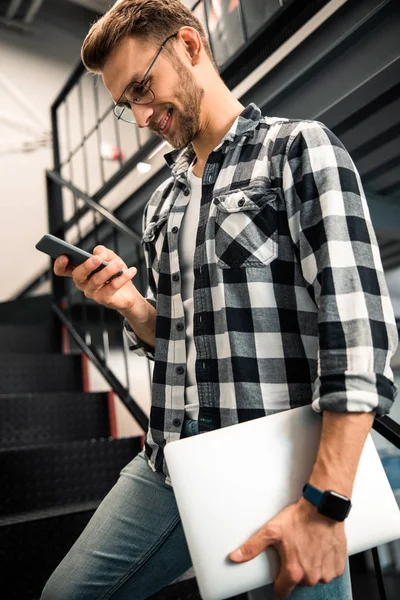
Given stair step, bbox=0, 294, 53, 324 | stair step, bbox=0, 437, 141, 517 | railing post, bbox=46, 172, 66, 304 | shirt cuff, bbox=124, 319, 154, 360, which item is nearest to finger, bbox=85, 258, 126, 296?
shirt cuff, bbox=124, 319, 154, 360

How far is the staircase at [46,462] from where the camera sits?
1529 millimetres

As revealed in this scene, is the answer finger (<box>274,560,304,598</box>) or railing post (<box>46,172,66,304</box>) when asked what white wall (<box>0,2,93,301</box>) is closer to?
railing post (<box>46,172,66,304</box>)

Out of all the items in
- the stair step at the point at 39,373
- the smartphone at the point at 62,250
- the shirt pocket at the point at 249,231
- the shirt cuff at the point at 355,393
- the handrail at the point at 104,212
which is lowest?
the stair step at the point at 39,373

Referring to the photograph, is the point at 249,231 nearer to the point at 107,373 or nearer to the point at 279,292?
the point at 279,292

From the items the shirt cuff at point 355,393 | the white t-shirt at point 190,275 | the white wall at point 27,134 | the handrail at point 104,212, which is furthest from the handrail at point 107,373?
the white wall at point 27,134

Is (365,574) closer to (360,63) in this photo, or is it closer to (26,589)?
(26,589)

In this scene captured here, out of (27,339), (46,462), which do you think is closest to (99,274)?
(46,462)

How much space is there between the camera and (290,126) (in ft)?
2.73

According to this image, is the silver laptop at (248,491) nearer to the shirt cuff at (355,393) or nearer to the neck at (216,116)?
the shirt cuff at (355,393)

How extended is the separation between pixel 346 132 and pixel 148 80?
4.68 ft

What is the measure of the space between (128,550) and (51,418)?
150cm

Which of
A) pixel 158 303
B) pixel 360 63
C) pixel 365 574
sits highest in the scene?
pixel 360 63

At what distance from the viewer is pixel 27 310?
376cm

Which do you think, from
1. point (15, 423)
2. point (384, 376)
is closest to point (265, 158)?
point (384, 376)
